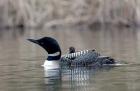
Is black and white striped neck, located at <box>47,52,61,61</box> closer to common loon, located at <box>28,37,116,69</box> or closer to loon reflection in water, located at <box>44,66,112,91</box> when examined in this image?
common loon, located at <box>28,37,116,69</box>

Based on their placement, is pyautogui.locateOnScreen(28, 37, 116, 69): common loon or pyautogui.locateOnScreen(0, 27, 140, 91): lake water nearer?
pyautogui.locateOnScreen(0, 27, 140, 91): lake water

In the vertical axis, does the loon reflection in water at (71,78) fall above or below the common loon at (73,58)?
below

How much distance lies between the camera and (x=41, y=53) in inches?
746

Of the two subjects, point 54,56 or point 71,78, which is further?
point 54,56

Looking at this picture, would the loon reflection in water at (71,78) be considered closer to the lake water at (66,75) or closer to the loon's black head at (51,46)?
the lake water at (66,75)

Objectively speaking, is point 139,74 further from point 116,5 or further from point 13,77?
point 116,5

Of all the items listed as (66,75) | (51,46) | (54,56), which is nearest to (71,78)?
(66,75)

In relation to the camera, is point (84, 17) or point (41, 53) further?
point (84, 17)

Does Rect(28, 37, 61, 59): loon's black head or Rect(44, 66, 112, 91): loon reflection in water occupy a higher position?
Rect(28, 37, 61, 59): loon's black head

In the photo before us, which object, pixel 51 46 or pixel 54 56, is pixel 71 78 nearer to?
pixel 54 56

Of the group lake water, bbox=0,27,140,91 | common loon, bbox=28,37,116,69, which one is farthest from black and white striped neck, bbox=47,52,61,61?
lake water, bbox=0,27,140,91

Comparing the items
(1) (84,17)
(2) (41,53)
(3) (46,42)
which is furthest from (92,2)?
(3) (46,42)

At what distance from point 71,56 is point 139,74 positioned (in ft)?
6.86

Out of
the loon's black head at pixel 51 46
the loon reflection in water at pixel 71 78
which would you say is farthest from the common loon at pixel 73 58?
the loon reflection in water at pixel 71 78
